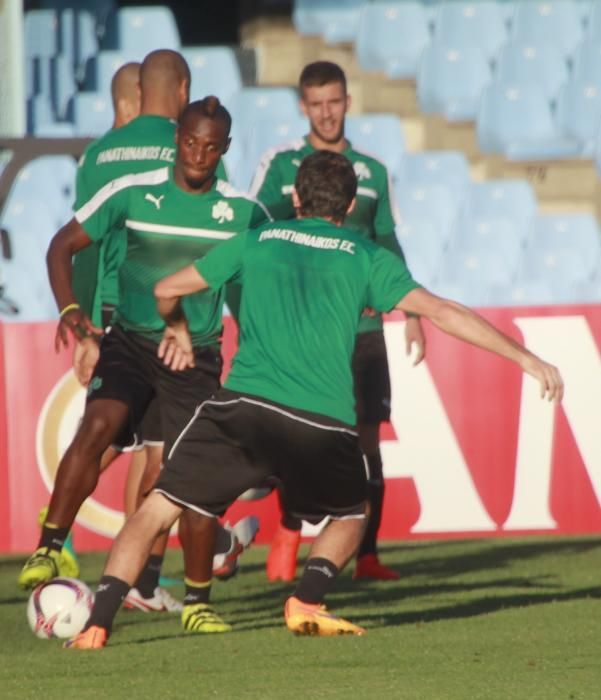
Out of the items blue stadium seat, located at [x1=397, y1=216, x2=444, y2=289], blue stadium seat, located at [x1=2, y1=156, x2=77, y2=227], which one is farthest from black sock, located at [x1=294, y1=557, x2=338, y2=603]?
blue stadium seat, located at [x1=2, y1=156, x2=77, y2=227]

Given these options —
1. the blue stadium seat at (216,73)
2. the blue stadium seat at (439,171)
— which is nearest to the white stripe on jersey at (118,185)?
the blue stadium seat at (439,171)

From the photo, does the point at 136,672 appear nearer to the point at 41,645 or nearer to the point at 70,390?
the point at 41,645

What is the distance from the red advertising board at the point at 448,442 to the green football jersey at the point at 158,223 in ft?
9.58

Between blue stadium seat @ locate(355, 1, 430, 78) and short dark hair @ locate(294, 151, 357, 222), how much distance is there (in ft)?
36.2

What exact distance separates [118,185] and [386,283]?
1.44 meters

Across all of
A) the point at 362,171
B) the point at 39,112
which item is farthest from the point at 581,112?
the point at 362,171

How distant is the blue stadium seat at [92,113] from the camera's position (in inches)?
625

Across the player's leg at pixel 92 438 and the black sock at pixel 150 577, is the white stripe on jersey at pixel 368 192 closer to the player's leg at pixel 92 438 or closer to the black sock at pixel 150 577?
the player's leg at pixel 92 438

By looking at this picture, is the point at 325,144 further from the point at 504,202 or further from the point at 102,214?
the point at 504,202

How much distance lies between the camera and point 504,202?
598 inches

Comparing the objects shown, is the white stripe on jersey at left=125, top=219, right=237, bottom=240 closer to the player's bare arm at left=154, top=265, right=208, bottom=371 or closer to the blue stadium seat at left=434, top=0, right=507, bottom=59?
the player's bare arm at left=154, top=265, right=208, bottom=371

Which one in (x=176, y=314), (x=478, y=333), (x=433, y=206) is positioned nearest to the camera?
(x=478, y=333)

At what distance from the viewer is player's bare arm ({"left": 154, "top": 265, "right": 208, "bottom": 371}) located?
5895mm

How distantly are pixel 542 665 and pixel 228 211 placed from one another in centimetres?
228
